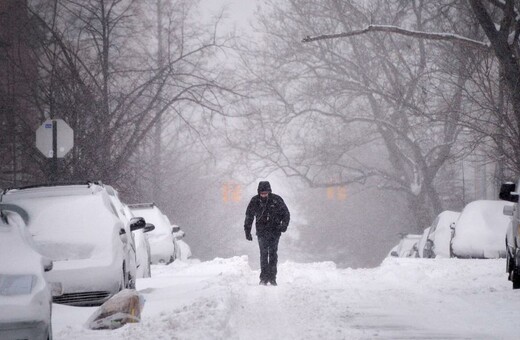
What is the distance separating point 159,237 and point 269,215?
9576 mm

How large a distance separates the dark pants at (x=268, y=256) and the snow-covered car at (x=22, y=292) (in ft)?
27.5

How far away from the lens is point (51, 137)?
1828 cm

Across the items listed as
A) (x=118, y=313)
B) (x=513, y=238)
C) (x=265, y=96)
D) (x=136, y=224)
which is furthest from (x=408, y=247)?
(x=118, y=313)

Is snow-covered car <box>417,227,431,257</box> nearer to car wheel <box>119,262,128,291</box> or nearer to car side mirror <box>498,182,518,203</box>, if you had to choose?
car side mirror <box>498,182,518,203</box>

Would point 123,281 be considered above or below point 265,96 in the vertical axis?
below

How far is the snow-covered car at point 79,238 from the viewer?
11445 millimetres

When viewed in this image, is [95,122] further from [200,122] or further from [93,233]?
[93,233]

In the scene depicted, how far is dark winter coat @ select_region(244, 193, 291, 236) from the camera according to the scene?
16.4 metres

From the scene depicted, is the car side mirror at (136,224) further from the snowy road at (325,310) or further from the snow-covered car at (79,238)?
the snowy road at (325,310)

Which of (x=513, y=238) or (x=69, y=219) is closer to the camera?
(x=69, y=219)

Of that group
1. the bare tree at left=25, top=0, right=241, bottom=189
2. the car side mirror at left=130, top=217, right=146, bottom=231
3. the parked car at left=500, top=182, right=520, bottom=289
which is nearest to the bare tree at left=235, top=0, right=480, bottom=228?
the bare tree at left=25, top=0, right=241, bottom=189

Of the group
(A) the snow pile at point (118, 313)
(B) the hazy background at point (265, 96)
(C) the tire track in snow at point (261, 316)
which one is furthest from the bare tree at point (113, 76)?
(A) the snow pile at point (118, 313)

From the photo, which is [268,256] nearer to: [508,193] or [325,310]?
[508,193]

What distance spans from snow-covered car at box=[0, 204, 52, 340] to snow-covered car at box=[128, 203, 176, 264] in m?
17.4
